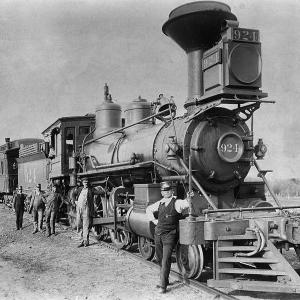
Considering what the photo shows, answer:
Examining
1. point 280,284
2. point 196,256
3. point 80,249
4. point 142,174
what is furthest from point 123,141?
point 280,284

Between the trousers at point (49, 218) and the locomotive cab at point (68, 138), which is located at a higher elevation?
the locomotive cab at point (68, 138)

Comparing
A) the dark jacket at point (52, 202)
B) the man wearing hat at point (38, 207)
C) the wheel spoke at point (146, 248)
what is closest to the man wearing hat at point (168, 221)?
the wheel spoke at point (146, 248)

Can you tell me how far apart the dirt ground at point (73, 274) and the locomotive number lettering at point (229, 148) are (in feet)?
7.23

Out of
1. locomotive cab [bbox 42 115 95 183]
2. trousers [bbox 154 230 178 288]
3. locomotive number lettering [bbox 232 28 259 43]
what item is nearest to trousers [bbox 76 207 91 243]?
locomotive cab [bbox 42 115 95 183]

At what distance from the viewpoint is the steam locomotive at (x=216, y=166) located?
5512 mm

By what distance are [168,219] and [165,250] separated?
410 millimetres

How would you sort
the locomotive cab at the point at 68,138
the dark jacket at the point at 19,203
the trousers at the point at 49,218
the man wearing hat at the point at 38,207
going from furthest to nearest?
the dark jacket at the point at 19,203
the locomotive cab at the point at 68,138
the man wearing hat at the point at 38,207
the trousers at the point at 49,218

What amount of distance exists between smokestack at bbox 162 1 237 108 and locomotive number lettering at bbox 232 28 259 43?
504mm

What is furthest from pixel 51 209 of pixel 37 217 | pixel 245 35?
pixel 245 35

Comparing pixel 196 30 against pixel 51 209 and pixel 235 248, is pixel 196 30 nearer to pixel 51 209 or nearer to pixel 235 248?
pixel 235 248

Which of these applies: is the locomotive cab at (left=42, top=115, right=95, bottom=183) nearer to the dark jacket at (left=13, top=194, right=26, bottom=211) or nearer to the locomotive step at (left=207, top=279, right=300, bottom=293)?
the dark jacket at (left=13, top=194, right=26, bottom=211)

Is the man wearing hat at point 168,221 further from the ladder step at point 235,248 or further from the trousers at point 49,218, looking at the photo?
the trousers at point 49,218

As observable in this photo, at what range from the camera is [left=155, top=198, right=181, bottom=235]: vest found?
19.0 ft

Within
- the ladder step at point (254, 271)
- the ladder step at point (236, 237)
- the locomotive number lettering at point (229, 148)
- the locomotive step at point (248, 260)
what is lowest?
the ladder step at point (254, 271)
